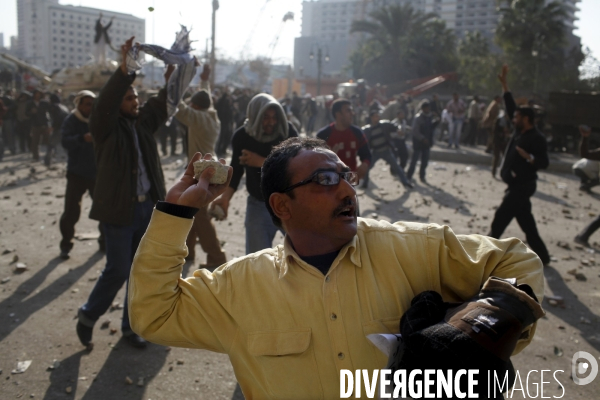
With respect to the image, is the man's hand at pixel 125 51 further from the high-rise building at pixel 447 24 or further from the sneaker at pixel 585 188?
the high-rise building at pixel 447 24

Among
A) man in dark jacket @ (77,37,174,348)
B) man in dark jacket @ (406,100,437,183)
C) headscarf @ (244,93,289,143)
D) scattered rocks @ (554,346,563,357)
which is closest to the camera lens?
man in dark jacket @ (77,37,174,348)

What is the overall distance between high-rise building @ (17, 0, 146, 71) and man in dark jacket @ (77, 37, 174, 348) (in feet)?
524

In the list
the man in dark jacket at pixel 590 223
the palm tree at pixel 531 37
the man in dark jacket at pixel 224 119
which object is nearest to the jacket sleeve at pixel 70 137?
the man in dark jacket at pixel 590 223

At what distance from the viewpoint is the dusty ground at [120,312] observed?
3908 mm

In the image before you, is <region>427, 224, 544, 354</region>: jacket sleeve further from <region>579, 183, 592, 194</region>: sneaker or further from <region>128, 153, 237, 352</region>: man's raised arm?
<region>579, 183, 592, 194</region>: sneaker

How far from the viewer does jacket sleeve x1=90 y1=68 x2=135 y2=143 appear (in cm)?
387

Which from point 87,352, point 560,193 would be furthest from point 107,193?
point 560,193

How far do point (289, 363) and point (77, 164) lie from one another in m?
5.59

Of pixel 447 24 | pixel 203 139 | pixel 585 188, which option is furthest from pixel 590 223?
pixel 447 24

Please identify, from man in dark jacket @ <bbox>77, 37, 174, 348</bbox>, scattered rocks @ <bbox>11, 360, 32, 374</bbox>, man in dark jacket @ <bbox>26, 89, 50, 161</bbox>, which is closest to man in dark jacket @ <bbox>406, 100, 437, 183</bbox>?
man in dark jacket @ <bbox>77, 37, 174, 348</bbox>

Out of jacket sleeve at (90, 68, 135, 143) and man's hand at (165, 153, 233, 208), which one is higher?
jacket sleeve at (90, 68, 135, 143)

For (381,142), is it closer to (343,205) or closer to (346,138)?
(346,138)

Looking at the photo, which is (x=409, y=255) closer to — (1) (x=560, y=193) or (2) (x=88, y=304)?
(2) (x=88, y=304)

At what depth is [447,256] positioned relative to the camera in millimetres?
1886
